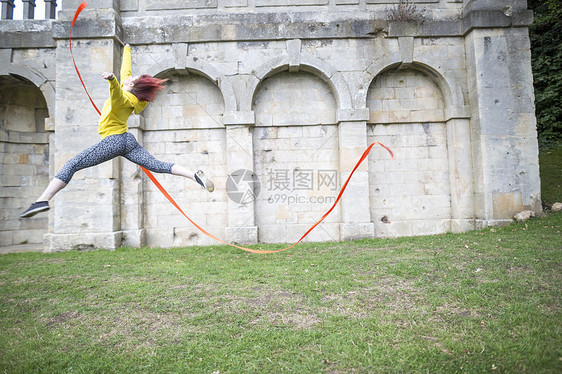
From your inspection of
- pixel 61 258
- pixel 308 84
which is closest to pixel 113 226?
pixel 61 258

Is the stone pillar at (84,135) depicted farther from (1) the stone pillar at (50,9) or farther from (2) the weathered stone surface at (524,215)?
(2) the weathered stone surface at (524,215)

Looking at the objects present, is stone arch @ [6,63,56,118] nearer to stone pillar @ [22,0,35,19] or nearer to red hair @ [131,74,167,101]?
stone pillar @ [22,0,35,19]

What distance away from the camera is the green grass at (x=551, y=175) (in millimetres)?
7898

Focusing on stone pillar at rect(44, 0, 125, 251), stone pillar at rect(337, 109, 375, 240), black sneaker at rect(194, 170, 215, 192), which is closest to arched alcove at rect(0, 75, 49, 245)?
stone pillar at rect(44, 0, 125, 251)

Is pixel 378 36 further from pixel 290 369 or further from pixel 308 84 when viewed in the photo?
pixel 290 369

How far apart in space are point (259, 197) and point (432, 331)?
5169 millimetres

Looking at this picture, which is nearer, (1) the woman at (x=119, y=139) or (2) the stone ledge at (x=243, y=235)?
(1) the woman at (x=119, y=139)

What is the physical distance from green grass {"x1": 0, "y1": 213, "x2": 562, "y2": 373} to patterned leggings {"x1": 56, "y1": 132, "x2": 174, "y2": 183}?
155 cm

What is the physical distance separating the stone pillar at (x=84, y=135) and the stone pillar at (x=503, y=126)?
810 centimetres

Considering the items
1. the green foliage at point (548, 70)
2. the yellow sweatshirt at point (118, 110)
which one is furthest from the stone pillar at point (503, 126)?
the yellow sweatshirt at point (118, 110)

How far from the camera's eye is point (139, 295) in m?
3.93

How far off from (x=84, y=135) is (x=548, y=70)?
46.9 feet

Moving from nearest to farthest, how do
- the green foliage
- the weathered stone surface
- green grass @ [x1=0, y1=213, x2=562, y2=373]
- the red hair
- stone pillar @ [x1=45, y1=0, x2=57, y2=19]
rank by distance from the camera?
green grass @ [x1=0, y1=213, x2=562, y2=373], the red hair, the weathered stone surface, stone pillar @ [x1=45, y1=0, x2=57, y2=19], the green foliage

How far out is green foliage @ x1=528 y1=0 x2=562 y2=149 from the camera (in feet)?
34.8
